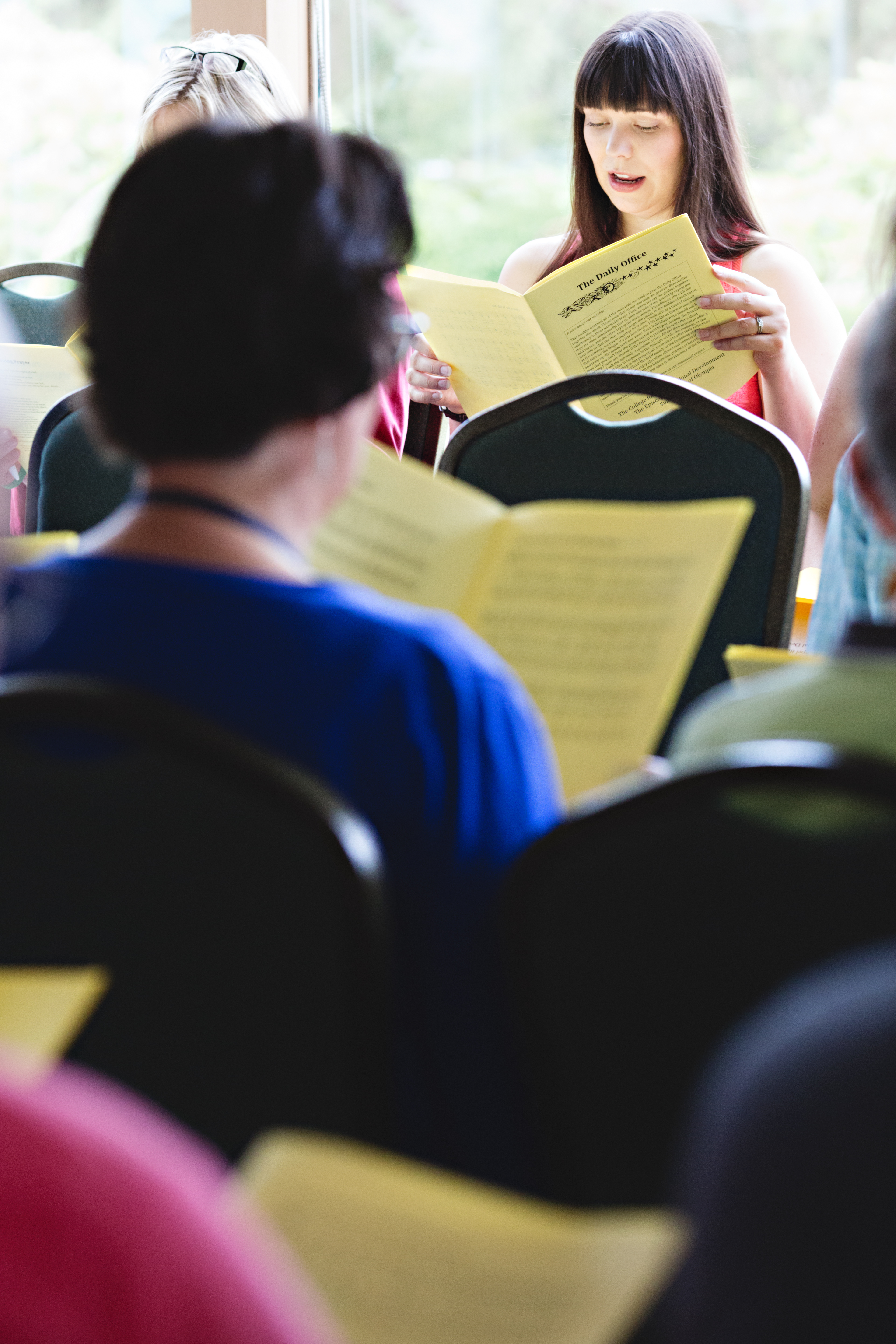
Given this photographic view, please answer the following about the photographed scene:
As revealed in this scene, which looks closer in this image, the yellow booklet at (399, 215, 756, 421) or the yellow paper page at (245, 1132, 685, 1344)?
the yellow paper page at (245, 1132, 685, 1344)

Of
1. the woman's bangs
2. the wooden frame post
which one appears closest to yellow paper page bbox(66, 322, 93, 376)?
the woman's bangs

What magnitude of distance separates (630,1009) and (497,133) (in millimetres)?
4038

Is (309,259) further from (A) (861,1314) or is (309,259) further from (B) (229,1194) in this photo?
(A) (861,1314)

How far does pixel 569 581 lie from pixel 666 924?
0.49 m

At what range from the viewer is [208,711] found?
0.92 meters

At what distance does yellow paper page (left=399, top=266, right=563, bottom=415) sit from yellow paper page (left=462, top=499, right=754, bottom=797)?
101 cm

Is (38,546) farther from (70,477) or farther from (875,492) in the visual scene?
(70,477)

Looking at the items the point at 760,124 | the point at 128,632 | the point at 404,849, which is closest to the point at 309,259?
the point at 128,632

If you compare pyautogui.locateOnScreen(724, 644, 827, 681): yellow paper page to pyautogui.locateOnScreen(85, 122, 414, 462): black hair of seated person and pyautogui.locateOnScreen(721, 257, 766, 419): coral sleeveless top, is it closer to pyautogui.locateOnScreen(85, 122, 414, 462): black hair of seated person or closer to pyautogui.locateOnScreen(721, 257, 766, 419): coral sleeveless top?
pyautogui.locateOnScreen(85, 122, 414, 462): black hair of seated person

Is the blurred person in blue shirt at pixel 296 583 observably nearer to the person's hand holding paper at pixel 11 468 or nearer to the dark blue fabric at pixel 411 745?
the dark blue fabric at pixel 411 745

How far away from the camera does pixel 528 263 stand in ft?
10.0

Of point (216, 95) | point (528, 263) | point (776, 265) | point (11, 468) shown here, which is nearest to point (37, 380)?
point (11, 468)

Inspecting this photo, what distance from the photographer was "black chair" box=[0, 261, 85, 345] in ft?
12.5

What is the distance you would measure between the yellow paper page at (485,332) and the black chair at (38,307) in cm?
182
